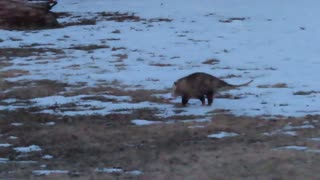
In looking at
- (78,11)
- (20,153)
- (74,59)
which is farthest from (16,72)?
(78,11)

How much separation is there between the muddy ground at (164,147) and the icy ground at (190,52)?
2.75 ft

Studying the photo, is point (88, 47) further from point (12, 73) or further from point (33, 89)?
point (33, 89)

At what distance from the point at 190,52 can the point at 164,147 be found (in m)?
10.6

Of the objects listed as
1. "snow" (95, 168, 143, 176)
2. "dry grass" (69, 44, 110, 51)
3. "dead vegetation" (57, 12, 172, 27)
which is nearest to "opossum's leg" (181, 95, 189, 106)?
"snow" (95, 168, 143, 176)

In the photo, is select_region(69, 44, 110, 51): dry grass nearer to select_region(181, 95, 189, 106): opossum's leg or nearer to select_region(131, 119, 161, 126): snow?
select_region(181, 95, 189, 106): opossum's leg

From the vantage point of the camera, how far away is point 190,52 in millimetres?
20109

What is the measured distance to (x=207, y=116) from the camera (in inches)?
463

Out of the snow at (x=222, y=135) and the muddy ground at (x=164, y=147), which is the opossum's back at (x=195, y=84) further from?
the snow at (x=222, y=135)

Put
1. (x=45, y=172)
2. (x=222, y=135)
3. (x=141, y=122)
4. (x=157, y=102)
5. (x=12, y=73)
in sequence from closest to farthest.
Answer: (x=45, y=172) → (x=222, y=135) → (x=141, y=122) → (x=157, y=102) → (x=12, y=73)

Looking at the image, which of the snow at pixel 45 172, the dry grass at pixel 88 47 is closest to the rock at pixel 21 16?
the dry grass at pixel 88 47

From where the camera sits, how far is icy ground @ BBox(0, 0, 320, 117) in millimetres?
13117

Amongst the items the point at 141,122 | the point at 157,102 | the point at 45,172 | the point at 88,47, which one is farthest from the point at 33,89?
the point at 88,47

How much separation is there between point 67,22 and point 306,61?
11302mm

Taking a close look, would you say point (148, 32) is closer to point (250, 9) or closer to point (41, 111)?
point (250, 9)
